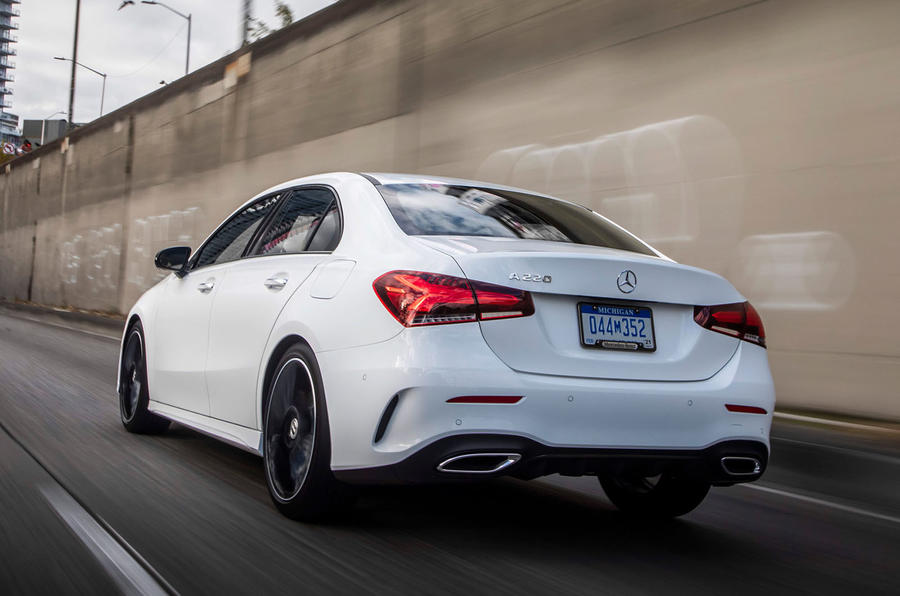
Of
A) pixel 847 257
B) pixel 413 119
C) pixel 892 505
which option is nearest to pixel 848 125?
pixel 847 257

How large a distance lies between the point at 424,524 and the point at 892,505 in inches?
108

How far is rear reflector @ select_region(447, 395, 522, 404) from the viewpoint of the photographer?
138 inches

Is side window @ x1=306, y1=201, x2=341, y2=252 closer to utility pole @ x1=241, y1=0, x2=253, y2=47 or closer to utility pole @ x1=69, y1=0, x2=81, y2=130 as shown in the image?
utility pole @ x1=241, y1=0, x2=253, y2=47

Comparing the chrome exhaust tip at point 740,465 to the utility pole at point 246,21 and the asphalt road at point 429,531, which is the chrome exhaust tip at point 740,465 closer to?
the asphalt road at point 429,531

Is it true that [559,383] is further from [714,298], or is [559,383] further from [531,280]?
[714,298]

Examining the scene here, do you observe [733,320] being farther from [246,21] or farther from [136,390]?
[246,21]

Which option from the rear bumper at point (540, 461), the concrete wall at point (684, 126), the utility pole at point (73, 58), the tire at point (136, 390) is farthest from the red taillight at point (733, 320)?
the utility pole at point (73, 58)

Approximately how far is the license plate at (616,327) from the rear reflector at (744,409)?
1.35 feet

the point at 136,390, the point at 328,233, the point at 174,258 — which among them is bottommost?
the point at 136,390

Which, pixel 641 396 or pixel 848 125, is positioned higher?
pixel 848 125

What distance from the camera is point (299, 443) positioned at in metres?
4.19

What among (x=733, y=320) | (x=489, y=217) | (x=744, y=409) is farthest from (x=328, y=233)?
(x=744, y=409)

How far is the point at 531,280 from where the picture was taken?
3691mm

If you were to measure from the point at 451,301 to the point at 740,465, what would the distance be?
1.41m
